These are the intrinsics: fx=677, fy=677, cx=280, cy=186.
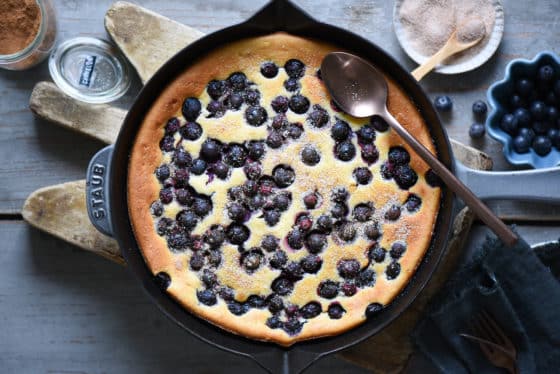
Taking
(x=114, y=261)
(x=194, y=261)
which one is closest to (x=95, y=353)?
(x=114, y=261)

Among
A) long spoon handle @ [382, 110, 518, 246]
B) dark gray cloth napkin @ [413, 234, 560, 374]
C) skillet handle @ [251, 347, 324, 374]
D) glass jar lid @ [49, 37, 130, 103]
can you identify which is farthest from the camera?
glass jar lid @ [49, 37, 130, 103]

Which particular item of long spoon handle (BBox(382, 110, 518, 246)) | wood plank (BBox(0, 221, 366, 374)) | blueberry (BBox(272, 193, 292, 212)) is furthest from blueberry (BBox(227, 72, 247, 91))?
wood plank (BBox(0, 221, 366, 374))

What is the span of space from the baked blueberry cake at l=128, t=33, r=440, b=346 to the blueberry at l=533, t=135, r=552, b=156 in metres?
0.46

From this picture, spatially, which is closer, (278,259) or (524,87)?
(278,259)

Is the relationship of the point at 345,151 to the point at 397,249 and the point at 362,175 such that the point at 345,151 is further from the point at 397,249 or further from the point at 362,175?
the point at 397,249

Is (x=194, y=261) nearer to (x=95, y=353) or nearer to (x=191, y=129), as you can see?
(x=191, y=129)

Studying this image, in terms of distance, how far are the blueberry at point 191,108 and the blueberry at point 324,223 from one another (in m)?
0.48

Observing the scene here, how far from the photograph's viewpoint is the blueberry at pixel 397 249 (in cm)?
198

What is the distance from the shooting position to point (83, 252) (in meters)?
2.34

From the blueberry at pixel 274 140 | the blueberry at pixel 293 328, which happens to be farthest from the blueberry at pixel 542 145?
the blueberry at pixel 293 328

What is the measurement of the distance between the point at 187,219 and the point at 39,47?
803 mm

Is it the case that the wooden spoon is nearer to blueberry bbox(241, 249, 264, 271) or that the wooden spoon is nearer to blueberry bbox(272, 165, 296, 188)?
blueberry bbox(272, 165, 296, 188)

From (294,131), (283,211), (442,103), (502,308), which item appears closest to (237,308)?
(283,211)

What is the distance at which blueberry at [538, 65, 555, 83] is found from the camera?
2.21 m
